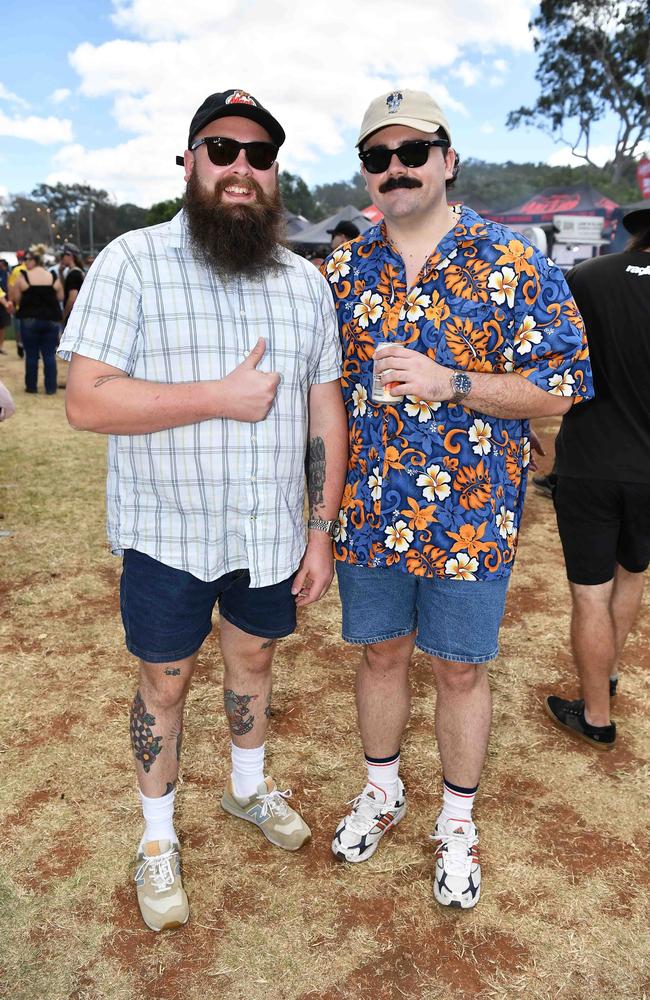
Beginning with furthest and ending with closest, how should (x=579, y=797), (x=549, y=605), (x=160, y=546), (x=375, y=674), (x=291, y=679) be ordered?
(x=549, y=605), (x=291, y=679), (x=579, y=797), (x=375, y=674), (x=160, y=546)

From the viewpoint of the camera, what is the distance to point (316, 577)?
7.11 ft

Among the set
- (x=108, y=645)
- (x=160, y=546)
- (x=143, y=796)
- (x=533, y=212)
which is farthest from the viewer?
(x=533, y=212)

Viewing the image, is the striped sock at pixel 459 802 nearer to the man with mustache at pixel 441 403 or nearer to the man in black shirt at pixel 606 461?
the man with mustache at pixel 441 403

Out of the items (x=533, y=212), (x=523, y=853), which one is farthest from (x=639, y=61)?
(x=523, y=853)

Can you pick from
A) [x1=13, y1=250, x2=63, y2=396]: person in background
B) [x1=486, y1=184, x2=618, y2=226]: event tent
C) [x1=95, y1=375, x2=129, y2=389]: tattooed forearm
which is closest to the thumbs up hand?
[x1=95, y1=375, x2=129, y2=389]: tattooed forearm

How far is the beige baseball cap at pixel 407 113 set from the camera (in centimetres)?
197

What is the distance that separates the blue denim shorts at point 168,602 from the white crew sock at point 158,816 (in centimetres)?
51

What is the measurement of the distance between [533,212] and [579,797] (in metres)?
19.6

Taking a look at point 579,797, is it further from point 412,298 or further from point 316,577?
point 412,298

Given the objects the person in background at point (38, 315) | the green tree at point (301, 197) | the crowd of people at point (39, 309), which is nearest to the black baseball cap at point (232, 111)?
the crowd of people at point (39, 309)

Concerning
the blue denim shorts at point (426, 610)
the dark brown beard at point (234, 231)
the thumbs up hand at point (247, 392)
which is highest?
the dark brown beard at point (234, 231)

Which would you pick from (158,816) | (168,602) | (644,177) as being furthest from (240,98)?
(644,177)

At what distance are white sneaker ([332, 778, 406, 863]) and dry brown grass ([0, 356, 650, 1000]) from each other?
0.05 meters

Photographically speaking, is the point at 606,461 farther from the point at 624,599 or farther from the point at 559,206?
the point at 559,206
